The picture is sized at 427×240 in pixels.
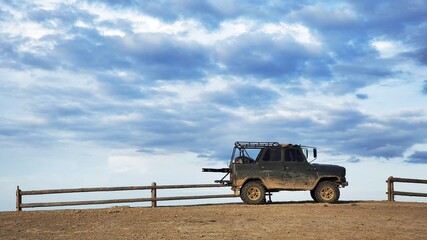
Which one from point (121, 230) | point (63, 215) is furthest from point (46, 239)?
point (63, 215)

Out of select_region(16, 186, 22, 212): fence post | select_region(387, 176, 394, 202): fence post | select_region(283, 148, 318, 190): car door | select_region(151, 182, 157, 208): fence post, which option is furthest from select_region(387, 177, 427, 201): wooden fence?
select_region(16, 186, 22, 212): fence post

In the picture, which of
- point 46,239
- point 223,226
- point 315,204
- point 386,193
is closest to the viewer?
point 46,239

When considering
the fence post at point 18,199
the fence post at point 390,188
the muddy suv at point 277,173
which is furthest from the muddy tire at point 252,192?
the fence post at point 18,199

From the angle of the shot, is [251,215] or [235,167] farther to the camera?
[235,167]

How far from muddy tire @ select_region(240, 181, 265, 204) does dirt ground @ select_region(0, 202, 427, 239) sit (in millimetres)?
497

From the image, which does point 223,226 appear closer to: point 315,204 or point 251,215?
point 251,215

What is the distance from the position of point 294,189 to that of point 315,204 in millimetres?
1240

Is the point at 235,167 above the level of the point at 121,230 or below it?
above

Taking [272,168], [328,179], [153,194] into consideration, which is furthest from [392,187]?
[153,194]

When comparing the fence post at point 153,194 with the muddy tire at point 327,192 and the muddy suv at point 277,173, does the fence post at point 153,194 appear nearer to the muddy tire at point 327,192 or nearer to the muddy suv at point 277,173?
the muddy suv at point 277,173

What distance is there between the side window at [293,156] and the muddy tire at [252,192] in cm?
183

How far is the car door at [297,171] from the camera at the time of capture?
2575cm

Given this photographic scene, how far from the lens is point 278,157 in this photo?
25.9m

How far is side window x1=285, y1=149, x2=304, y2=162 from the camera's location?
85.0 feet
